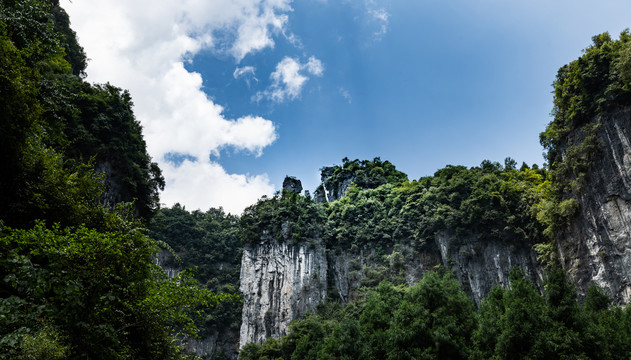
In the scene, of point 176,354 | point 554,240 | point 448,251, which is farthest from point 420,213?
point 176,354

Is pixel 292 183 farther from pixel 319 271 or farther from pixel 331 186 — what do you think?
pixel 319 271

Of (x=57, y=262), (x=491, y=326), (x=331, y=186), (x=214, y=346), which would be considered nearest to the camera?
(x=57, y=262)

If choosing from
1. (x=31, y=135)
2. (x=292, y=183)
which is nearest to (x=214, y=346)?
(x=292, y=183)

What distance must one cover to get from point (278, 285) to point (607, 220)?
2541 centimetres

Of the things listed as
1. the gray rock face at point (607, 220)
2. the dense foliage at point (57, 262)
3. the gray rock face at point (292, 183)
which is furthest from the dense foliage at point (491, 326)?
Answer: the gray rock face at point (292, 183)

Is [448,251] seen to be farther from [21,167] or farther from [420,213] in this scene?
[21,167]

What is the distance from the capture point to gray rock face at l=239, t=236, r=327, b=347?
104 feet

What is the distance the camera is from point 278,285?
34000 mm

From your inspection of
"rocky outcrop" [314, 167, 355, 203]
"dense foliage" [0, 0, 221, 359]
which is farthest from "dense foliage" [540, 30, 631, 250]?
"rocky outcrop" [314, 167, 355, 203]

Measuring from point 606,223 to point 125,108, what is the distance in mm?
22528

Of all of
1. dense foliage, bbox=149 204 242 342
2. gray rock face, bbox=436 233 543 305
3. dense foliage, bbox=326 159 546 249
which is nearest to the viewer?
gray rock face, bbox=436 233 543 305

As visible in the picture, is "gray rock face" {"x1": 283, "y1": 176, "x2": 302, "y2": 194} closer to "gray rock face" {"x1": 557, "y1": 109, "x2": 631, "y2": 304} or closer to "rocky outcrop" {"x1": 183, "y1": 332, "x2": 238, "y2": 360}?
"rocky outcrop" {"x1": 183, "y1": 332, "x2": 238, "y2": 360}

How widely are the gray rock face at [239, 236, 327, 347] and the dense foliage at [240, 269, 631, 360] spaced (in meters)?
14.5

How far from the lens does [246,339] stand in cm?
3256
